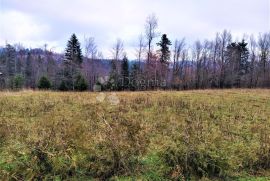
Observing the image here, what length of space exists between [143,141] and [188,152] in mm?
995

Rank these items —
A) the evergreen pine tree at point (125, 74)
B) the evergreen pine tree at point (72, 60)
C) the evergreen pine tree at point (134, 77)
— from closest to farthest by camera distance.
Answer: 1. the evergreen pine tree at point (134, 77)
2. the evergreen pine tree at point (125, 74)
3. the evergreen pine tree at point (72, 60)

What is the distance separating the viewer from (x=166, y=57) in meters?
50.6

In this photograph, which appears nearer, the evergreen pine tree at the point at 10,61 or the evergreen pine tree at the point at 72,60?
the evergreen pine tree at the point at 72,60

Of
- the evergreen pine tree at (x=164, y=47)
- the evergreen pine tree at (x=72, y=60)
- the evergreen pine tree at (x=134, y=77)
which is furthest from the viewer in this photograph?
the evergreen pine tree at (x=164, y=47)

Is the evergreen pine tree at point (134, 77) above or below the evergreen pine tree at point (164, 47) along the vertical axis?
below

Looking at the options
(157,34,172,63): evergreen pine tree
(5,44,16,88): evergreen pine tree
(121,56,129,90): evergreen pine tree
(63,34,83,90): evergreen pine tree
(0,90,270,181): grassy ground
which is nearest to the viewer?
(0,90,270,181): grassy ground

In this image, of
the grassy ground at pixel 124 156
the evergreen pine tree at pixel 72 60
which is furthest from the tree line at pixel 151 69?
the grassy ground at pixel 124 156

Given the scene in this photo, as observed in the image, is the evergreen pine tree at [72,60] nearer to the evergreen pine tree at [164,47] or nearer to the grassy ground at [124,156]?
the evergreen pine tree at [164,47]

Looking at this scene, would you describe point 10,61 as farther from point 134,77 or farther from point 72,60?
point 134,77

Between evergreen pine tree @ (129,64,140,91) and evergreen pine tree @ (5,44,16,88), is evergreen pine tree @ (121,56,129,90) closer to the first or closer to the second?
evergreen pine tree @ (129,64,140,91)

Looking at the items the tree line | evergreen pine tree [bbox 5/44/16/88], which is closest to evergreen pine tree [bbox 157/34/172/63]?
the tree line

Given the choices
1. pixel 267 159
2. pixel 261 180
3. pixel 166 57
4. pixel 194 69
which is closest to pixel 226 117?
pixel 267 159

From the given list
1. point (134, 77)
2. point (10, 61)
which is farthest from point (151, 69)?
point (10, 61)

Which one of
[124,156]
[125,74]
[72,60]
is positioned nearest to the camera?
[124,156]
